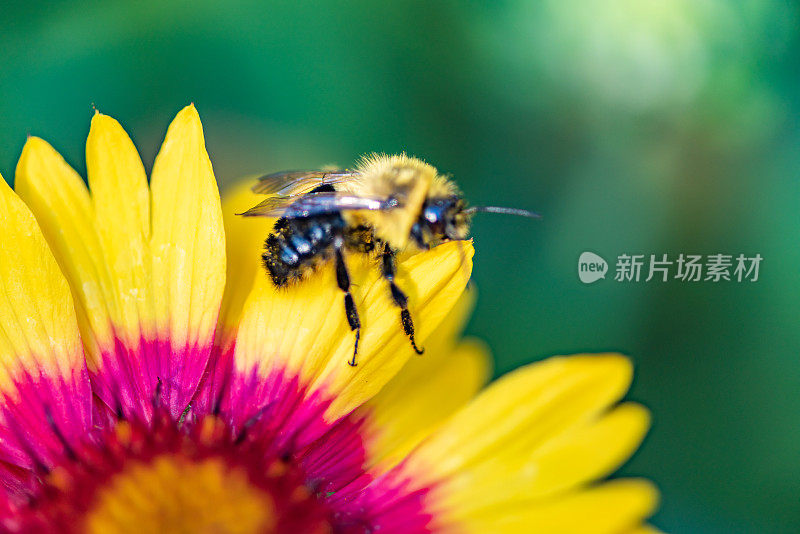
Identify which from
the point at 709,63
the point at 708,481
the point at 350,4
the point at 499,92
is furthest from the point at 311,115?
the point at 708,481

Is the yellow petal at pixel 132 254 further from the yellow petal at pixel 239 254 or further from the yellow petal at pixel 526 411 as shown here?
the yellow petal at pixel 526 411

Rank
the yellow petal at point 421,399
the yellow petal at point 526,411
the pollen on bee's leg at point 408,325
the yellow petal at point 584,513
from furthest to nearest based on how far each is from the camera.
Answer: the yellow petal at point 421,399, the pollen on bee's leg at point 408,325, the yellow petal at point 526,411, the yellow petal at point 584,513

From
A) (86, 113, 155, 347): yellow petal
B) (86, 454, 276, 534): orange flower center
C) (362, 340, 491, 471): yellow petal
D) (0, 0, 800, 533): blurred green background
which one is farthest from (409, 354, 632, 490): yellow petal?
(0, 0, 800, 533): blurred green background

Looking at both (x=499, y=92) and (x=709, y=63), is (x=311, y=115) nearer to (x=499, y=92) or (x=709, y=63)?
(x=499, y=92)

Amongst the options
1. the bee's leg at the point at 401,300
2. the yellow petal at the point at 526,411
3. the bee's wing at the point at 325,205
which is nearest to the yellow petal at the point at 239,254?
the bee's wing at the point at 325,205

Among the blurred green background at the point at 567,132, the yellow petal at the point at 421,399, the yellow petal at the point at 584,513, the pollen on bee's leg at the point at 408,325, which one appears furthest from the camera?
the blurred green background at the point at 567,132

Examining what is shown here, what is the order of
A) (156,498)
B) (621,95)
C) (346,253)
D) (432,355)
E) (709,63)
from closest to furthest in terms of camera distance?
(156,498) → (346,253) → (432,355) → (709,63) → (621,95)
